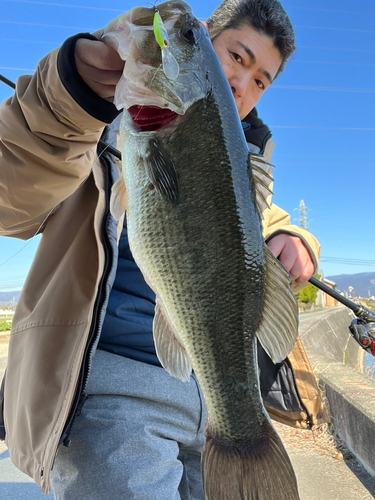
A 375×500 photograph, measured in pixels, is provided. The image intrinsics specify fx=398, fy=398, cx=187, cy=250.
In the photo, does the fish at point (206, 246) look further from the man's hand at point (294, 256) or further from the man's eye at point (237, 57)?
the man's eye at point (237, 57)

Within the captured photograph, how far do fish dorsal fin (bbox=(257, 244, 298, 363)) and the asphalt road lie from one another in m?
2.52

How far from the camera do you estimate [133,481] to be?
1588mm

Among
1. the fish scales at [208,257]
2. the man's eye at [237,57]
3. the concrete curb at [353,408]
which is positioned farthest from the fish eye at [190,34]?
the concrete curb at [353,408]

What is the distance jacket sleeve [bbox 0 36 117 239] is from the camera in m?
1.31

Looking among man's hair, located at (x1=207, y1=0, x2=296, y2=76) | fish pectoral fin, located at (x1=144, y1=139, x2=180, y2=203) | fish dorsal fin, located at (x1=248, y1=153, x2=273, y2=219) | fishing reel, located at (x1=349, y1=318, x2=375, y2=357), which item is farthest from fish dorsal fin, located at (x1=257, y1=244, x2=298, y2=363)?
fishing reel, located at (x1=349, y1=318, x2=375, y2=357)

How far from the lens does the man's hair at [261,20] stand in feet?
8.13

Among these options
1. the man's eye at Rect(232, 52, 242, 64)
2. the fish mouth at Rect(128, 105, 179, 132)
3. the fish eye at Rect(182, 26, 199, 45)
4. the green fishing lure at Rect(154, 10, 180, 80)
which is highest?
the man's eye at Rect(232, 52, 242, 64)

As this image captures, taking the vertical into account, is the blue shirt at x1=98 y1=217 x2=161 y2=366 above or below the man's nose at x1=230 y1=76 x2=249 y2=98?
below

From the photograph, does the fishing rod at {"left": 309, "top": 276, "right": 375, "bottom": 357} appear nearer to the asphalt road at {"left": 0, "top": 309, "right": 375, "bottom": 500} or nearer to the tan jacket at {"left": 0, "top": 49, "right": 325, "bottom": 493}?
the asphalt road at {"left": 0, "top": 309, "right": 375, "bottom": 500}

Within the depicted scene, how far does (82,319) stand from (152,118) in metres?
0.85

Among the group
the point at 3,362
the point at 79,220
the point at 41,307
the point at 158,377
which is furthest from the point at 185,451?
the point at 3,362

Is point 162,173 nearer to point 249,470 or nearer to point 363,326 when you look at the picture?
point 249,470

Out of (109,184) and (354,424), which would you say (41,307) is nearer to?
(109,184)

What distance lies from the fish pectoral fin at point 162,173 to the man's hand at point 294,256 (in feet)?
2.40
